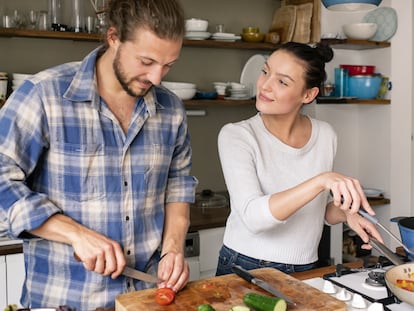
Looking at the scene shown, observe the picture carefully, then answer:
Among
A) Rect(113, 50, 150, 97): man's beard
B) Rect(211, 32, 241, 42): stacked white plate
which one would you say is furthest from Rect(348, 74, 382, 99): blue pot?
Rect(113, 50, 150, 97): man's beard

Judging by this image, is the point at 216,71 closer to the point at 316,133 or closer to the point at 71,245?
the point at 316,133

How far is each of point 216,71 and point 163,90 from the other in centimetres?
209

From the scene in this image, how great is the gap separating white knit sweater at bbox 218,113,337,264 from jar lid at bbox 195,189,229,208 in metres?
1.43

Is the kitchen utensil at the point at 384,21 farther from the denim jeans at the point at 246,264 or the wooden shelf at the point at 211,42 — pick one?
the denim jeans at the point at 246,264

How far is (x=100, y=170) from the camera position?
58.5 inches

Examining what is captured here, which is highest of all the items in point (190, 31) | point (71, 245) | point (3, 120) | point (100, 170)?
point (190, 31)

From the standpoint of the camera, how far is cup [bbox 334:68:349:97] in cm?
379

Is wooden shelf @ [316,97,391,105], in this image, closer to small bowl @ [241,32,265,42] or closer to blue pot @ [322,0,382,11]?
small bowl @ [241,32,265,42]

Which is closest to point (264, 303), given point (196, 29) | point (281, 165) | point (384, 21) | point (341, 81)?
point (281, 165)

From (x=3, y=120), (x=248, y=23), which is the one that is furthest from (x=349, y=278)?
(x=248, y=23)

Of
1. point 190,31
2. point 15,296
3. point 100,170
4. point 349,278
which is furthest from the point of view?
point 190,31

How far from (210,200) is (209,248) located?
462mm

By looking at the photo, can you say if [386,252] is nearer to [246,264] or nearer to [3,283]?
[246,264]

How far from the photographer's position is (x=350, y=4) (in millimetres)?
2275
